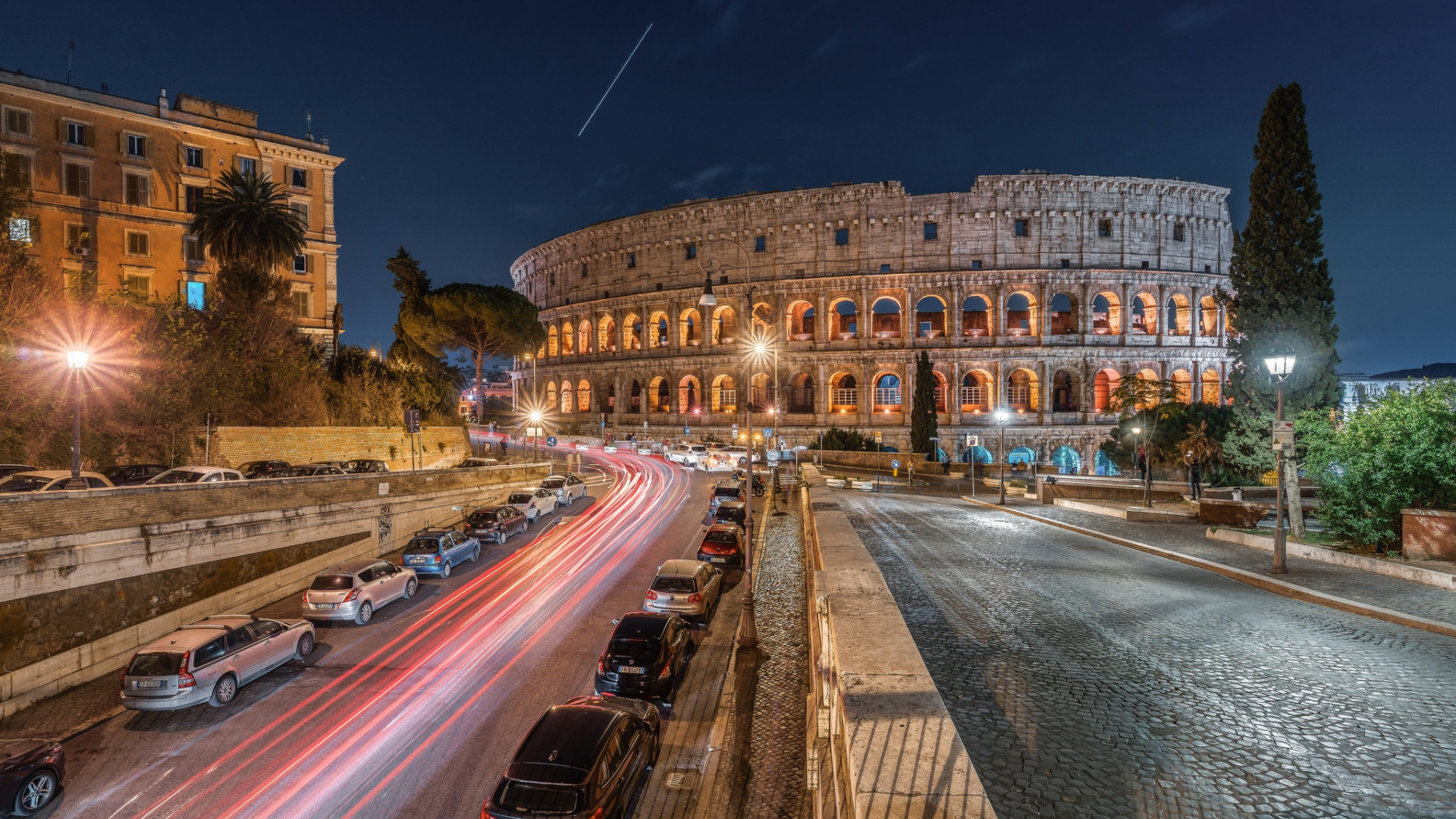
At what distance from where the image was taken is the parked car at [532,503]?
2612 cm

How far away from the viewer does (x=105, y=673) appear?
1304 cm

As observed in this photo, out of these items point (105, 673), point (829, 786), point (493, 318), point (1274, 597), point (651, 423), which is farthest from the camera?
point (651, 423)

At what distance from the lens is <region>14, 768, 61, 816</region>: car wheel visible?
25.5 ft

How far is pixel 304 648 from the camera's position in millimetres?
13172

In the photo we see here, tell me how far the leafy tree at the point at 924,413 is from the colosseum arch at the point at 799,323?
12.6 m

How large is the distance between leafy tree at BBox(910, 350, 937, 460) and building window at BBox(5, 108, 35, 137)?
5369 centimetres

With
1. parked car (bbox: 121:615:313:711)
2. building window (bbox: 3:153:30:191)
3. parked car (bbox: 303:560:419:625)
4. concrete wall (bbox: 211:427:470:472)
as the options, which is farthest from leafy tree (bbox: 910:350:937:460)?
building window (bbox: 3:153:30:191)

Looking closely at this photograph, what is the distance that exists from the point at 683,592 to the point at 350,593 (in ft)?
26.0

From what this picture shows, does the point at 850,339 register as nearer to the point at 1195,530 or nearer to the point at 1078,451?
the point at 1078,451

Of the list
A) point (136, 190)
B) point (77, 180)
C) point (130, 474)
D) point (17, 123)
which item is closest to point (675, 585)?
point (130, 474)

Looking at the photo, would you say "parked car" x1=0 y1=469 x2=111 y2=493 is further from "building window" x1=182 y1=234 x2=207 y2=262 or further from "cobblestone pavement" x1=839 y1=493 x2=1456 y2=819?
"building window" x1=182 y1=234 x2=207 y2=262

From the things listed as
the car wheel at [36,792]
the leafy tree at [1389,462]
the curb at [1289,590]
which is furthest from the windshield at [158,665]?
the leafy tree at [1389,462]

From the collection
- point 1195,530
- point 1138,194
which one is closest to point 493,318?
point 1195,530

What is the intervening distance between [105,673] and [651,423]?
51.1 m
